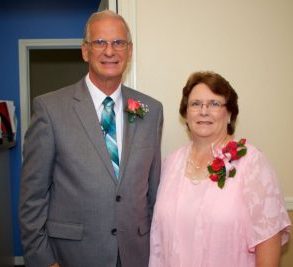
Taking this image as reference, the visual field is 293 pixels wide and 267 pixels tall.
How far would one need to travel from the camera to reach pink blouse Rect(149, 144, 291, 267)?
1487 millimetres

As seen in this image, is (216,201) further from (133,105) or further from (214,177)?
(133,105)

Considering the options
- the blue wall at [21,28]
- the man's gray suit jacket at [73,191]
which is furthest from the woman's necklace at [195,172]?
the blue wall at [21,28]

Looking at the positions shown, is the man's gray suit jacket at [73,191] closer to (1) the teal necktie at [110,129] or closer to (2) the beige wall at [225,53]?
(1) the teal necktie at [110,129]

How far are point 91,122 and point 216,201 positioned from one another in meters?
0.62

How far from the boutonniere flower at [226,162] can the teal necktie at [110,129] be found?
16.3 inches

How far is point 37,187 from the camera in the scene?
1.52 meters

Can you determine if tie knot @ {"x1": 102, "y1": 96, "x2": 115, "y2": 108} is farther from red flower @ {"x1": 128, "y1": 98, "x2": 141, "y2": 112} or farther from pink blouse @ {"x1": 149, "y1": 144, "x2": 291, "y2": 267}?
pink blouse @ {"x1": 149, "y1": 144, "x2": 291, "y2": 267}

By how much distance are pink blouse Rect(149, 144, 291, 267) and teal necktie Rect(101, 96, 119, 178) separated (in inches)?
13.2

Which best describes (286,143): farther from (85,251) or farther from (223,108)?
(85,251)

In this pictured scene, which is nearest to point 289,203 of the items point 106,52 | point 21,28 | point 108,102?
point 108,102

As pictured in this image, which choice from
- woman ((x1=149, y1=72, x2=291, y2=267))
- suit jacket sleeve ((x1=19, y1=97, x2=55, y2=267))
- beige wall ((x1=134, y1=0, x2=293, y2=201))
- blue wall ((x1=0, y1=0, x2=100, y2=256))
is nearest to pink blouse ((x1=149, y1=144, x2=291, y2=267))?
woman ((x1=149, y1=72, x2=291, y2=267))

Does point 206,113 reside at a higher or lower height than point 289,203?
higher

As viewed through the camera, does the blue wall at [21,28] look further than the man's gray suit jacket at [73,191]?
Yes

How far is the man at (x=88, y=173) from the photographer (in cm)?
151
